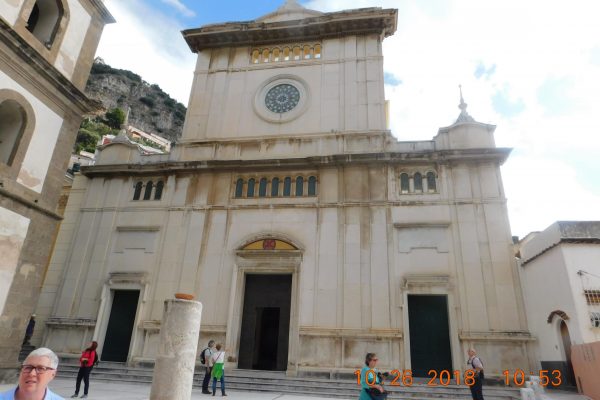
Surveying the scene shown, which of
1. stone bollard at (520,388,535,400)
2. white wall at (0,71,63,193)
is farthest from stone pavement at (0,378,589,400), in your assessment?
white wall at (0,71,63,193)

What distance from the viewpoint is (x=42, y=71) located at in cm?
1301

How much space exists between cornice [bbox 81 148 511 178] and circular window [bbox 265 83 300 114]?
12.6 ft

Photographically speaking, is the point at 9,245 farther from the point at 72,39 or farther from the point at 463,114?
the point at 463,114

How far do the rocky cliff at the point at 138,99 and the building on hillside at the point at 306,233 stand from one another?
96.6 meters

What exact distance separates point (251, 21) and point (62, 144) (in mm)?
13831

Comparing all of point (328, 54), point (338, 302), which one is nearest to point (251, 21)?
point (328, 54)

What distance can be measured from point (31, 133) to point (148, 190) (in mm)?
7692

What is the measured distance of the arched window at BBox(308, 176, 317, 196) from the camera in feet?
61.0

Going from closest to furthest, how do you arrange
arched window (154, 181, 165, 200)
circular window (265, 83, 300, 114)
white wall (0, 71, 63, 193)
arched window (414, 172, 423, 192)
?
white wall (0, 71, 63, 193), arched window (414, 172, 423, 192), arched window (154, 181, 165, 200), circular window (265, 83, 300, 114)

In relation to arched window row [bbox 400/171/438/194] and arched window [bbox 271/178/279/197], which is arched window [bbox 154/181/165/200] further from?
arched window row [bbox 400/171/438/194]

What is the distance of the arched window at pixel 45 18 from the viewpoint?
1414 centimetres

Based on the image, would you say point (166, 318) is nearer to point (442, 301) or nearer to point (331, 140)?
point (442, 301)
